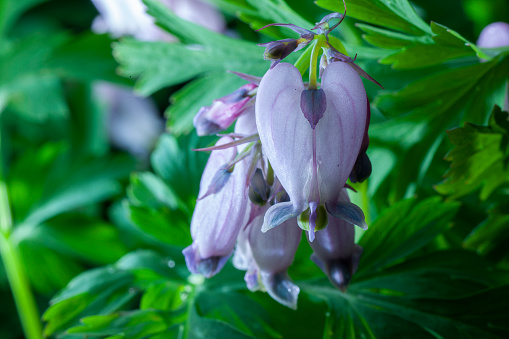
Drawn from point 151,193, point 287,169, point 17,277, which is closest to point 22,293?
point 17,277

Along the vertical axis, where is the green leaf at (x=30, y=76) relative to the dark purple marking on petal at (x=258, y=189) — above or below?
below

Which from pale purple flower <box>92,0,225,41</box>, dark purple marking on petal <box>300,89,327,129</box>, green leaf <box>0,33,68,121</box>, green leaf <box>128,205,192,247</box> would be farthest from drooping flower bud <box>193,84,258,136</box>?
pale purple flower <box>92,0,225,41</box>

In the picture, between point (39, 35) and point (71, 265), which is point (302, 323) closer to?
point (71, 265)

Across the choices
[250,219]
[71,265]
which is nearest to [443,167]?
[250,219]

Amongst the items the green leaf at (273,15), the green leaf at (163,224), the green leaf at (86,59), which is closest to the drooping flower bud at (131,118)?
the green leaf at (86,59)

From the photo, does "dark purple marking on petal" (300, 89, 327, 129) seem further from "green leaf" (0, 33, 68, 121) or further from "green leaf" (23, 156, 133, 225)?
"green leaf" (0, 33, 68, 121)

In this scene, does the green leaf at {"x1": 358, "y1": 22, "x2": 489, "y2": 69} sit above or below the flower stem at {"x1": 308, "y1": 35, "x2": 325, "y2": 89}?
below

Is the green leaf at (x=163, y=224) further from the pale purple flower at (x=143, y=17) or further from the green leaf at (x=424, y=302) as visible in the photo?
the pale purple flower at (x=143, y=17)
